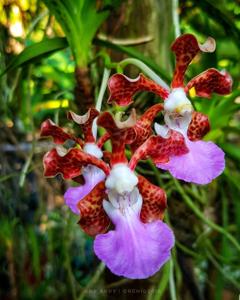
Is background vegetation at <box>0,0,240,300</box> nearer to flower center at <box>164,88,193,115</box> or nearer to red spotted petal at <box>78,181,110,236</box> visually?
flower center at <box>164,88,193,115</box>

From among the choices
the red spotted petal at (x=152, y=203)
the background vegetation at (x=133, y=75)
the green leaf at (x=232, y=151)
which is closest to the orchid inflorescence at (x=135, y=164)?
the red spotted petal at (x=152, y=203)

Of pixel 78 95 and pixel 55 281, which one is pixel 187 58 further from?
pixel 55 281

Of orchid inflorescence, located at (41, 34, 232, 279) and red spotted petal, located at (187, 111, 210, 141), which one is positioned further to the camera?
red spotted petal, located at (187, 111, 210, 141)

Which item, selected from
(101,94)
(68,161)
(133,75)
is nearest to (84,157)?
(68,161)

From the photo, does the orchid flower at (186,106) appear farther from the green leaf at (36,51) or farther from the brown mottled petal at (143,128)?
the green leaf at (36,51)

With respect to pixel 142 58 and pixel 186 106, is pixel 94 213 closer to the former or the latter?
pixel 186 106

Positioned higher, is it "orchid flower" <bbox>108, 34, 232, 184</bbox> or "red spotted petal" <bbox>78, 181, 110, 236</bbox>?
"orchid flower" <bbox>108, 34, 232, 184</bbox>

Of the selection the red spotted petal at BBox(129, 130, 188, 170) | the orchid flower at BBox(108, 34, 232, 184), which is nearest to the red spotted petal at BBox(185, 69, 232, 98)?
the orchid flower at BBox(108, 34, 232, 184)

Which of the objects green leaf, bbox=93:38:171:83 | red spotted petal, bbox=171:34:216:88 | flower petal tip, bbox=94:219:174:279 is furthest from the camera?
green leaf, bbox=93:38:171:83
